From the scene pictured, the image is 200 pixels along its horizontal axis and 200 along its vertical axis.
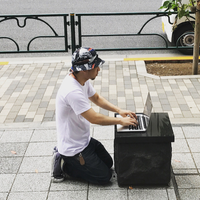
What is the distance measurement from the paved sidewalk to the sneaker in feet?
0.22

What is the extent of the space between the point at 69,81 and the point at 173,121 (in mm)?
2314

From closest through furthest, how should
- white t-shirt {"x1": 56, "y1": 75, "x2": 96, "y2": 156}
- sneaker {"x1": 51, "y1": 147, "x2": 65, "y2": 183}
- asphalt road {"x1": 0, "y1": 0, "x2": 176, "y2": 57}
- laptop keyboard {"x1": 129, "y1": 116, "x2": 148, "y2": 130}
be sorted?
1. white t-shirt {"x1": 56, "y1": 75, "x2": 96, "y2": 156}
2. laptop keyboard {"x1": 129, "y1": 116, "x2": 148, "y2": 130}
3. sneaker {"x1": 51, "y1": 147, "x2": 65, "y2": 183}
4. asphalt road {"x1": 0, "y1": 0, "x2": 176, "y2": 57}

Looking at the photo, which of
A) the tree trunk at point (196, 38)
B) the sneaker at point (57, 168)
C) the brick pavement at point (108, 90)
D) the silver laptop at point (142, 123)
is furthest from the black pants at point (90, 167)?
the tree trunk at point (196, 38)

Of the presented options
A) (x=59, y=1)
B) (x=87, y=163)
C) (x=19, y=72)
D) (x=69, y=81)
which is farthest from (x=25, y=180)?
(x=59, y=1)

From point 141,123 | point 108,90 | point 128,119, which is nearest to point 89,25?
point 108,90

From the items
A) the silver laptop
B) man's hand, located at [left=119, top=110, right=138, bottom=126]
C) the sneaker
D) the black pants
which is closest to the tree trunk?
the silver laptop

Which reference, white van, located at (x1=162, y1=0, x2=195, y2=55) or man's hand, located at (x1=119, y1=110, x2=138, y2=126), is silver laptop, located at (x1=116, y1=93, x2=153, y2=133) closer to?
man's hand, located at (x1=119, y1=110, x2=138, y2=126)

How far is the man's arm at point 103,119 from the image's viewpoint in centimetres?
315

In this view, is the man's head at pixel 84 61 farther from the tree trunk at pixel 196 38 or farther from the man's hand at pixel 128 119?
the tree trunk at pixel 196 38

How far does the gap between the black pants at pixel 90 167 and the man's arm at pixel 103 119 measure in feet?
1.36

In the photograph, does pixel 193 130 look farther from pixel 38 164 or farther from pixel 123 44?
pixel 123 44

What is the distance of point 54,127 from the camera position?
4.85 meters

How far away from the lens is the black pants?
11.2 ft

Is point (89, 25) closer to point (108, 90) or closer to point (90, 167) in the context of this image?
point (108, 90)
